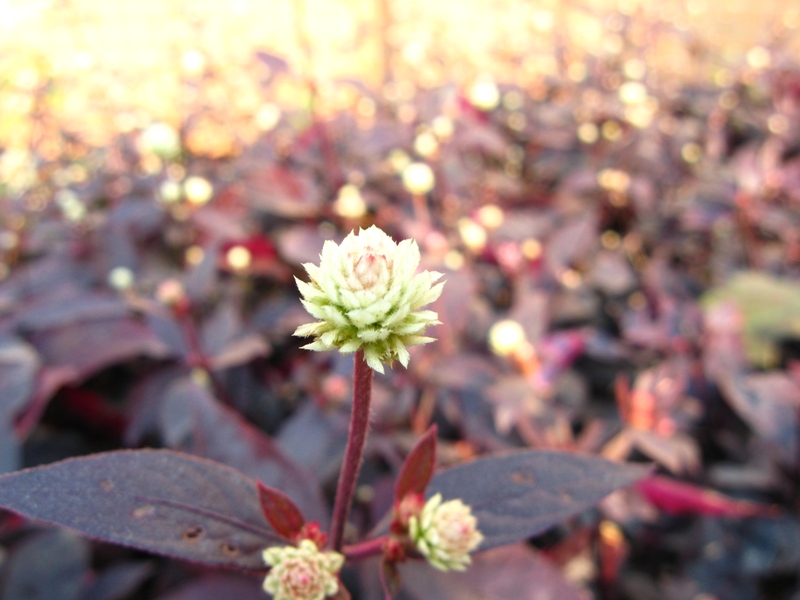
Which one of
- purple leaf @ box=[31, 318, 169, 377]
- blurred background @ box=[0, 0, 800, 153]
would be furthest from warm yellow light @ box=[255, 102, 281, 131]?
purple leaf @ box=[31, 318, 169, 377]

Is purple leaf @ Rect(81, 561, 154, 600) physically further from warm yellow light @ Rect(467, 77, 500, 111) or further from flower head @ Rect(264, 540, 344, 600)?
warm yellow light @ Rect(467, 77, 500, 111)

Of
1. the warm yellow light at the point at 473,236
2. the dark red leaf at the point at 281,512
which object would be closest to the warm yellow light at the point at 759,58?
the warm yellow light at the point at 473,236

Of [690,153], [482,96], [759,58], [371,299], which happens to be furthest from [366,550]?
[759,58]

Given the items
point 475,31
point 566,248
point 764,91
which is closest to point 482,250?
point 566,248

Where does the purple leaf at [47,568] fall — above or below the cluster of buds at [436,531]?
below

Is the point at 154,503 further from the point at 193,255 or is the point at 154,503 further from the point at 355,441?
the point at 193,255

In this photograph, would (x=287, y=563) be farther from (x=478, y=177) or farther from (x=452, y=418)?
(x=478, y=177)

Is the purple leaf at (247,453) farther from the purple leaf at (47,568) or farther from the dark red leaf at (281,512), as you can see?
the purple leaf at (47,568)
